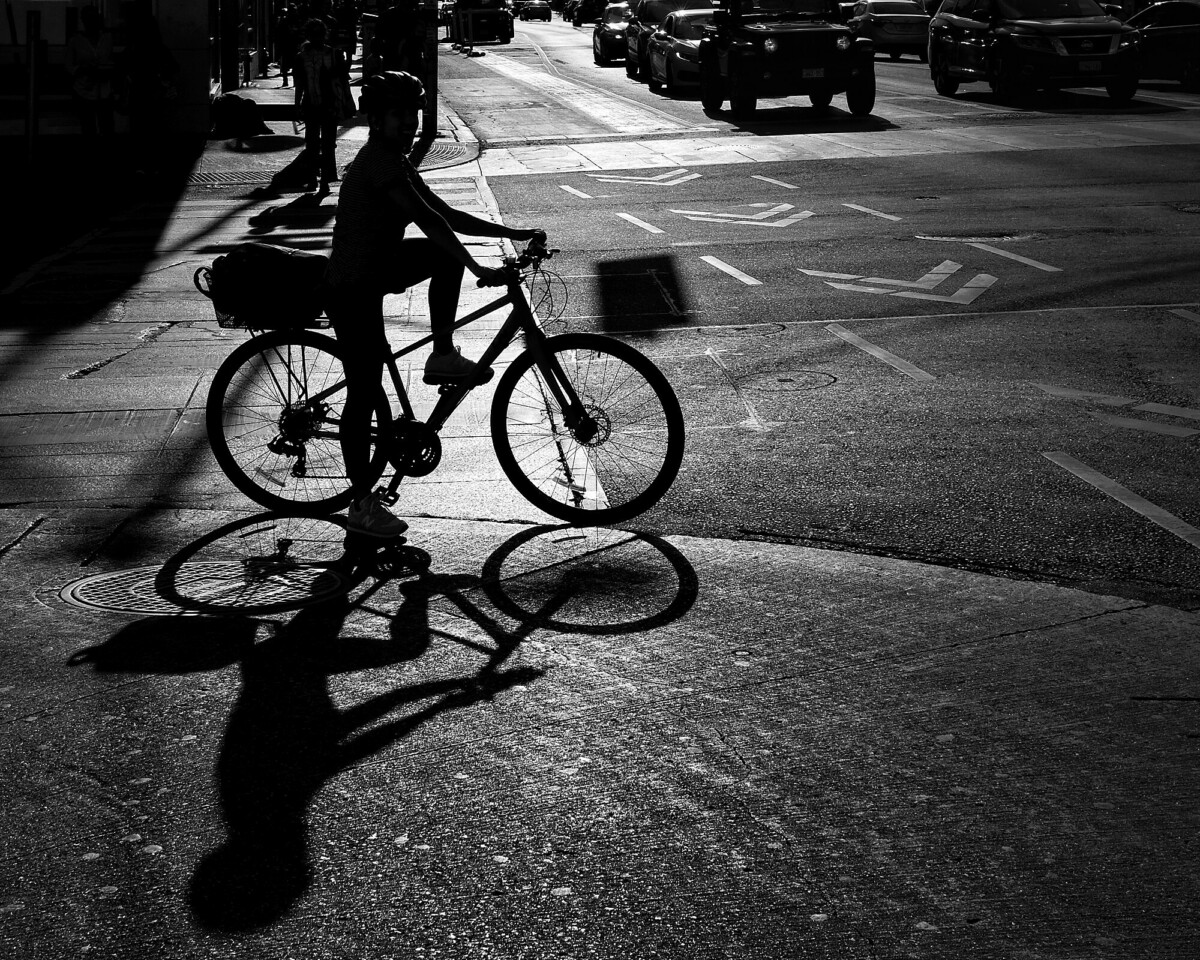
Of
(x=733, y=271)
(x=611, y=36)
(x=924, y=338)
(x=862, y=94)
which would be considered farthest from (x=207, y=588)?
(x=611, y=36)

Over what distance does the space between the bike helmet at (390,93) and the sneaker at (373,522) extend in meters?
1.62

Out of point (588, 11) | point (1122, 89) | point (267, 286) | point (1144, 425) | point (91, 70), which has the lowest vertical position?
point (1144, 425)

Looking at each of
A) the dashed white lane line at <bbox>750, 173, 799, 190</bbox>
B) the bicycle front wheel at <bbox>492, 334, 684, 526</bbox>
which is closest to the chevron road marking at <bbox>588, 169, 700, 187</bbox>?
the dashed white lane line at <bbox>750, 173, 799, 190</bbox>

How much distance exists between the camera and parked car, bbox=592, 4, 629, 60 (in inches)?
1735

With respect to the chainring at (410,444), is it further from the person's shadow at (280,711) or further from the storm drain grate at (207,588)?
the person's shadow at (280,711)

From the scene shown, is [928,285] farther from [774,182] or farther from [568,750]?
[568,750]

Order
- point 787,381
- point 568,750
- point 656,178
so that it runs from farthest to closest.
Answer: point 656,178
point 787,381
point 568,750

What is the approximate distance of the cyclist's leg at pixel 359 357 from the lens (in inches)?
249

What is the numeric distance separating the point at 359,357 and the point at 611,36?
3980 cm

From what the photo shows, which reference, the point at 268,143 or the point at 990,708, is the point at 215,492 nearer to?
the point at 990,708

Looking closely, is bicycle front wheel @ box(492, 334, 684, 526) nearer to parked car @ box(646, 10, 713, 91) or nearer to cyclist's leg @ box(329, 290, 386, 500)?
cyclist's leg @ box(329, 290, 386, 500)

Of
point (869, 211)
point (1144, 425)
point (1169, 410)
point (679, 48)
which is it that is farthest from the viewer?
point (679, 48)

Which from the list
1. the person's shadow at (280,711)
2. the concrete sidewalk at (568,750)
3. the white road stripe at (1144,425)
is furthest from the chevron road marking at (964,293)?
the person's shadow at (280,711)

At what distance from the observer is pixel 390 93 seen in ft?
20.0
